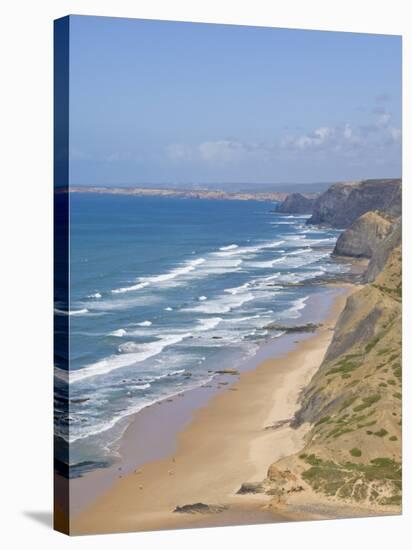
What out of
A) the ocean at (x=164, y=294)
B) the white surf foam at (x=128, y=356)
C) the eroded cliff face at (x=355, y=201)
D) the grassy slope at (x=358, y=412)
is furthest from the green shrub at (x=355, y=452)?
the eroded cliff face at (x=355, y=201)

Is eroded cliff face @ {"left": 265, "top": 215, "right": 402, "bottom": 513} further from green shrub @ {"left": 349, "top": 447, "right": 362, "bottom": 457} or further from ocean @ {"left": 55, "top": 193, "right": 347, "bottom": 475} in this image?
ocean @ {"left": 55, "top": 193, "right": 347, "bottom": 475}

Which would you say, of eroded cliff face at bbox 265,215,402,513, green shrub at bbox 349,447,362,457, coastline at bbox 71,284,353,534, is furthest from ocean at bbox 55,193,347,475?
green shrub at bbox 349,447,362,457

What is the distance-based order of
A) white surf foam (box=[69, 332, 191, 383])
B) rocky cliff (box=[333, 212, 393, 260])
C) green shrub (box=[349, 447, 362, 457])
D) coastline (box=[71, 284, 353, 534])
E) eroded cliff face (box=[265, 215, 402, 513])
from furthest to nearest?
rocky cliff (box=[333, 212, 393, 260]), green shrub (box=[349, 447, 362, 457]), eroded cliff face (box=[265, 215, 402, 513]), coastline (box=[71, 284, 353, 534]), white surf foam (box=[69, 332, 191, 383])

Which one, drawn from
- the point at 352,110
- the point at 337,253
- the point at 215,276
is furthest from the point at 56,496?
→ the point at 352,110

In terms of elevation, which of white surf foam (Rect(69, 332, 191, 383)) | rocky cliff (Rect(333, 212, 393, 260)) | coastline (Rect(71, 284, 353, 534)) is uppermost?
rocky cliff (Rect(333, 212, 393, 260))

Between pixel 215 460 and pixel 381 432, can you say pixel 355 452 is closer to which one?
pixel 381 432

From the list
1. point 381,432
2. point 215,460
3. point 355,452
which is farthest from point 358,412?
point 215,460

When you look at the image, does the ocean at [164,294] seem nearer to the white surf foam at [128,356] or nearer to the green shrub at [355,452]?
the white surf foam at [128,356]
